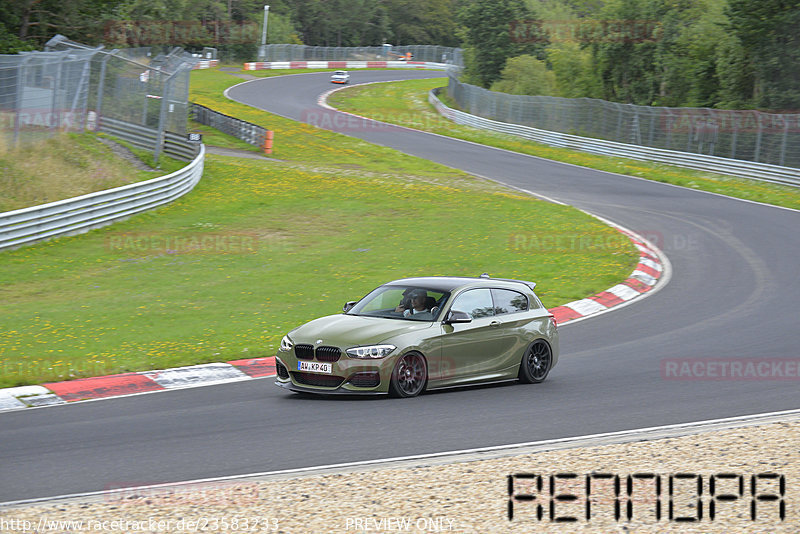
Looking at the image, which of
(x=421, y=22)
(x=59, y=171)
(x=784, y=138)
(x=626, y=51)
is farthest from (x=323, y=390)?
(x=421, y=22)

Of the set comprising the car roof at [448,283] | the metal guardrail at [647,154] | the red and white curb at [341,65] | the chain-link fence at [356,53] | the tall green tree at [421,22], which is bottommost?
the car roof at [448,283]

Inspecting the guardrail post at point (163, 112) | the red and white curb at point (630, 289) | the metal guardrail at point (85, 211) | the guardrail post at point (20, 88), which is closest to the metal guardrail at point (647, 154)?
the red and white curb at point (630, 289)

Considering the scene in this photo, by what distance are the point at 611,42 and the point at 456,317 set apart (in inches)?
1828

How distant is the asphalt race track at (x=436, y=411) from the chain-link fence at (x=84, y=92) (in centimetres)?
1543

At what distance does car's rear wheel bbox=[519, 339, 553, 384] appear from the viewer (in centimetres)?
1184

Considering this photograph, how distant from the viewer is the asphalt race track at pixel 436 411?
7945 millimetres

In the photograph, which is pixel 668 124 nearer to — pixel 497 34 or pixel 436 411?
pixel 497 34

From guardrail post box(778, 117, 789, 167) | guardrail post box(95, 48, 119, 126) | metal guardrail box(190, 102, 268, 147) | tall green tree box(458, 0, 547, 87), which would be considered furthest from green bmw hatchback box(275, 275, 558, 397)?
tall green tree box(458, 0, 547, 87)

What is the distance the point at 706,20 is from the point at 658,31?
317 cm

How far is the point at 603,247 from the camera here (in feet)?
74.5

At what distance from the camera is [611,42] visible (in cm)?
5384

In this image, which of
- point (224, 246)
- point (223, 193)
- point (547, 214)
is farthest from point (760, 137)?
point (224, 246)

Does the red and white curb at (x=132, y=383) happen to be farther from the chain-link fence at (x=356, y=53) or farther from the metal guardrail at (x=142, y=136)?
the chain-link fence at (x=356, y=53)

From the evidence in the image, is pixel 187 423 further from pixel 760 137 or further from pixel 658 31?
pixel 658 31
